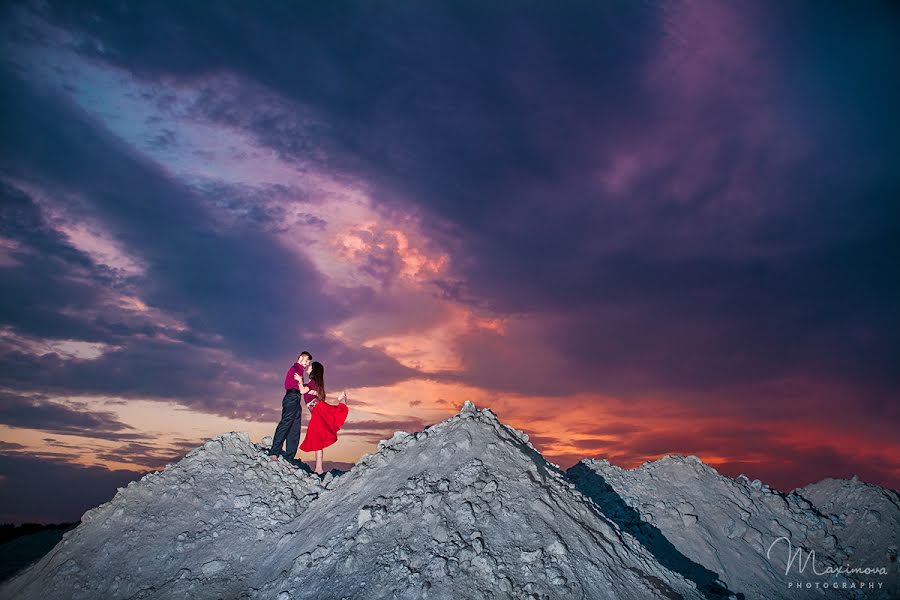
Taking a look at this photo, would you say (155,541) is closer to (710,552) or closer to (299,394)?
(299,394)

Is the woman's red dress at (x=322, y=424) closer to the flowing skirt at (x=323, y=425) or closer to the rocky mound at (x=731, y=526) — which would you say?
the flowing skirt at (x=323, y=425)

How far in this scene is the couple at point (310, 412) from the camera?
14547 millimetres

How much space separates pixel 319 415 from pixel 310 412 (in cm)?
28

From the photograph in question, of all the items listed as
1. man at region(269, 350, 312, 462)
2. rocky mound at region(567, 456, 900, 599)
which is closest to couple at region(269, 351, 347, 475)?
man at region(269, 350, 312, 462)

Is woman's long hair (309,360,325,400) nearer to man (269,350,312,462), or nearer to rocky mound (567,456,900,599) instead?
man (269,350,312,462)

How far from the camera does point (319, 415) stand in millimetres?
14930

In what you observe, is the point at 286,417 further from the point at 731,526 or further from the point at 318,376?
the point at 731,526

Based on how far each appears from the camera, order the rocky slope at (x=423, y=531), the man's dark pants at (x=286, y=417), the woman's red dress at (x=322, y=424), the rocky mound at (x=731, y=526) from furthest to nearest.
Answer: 1. the woman's red dress at (x=322, y=424)
2. the man's dark pants at (x=286, y=417)
3. the rocky mound at (x=731, y=526)
4. the rocky slope at (x=423, y=531)

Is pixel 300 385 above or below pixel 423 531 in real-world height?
above

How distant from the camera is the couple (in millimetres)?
14547

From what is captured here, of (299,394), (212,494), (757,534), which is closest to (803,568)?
(757,534)

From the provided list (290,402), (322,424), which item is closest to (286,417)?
(290,402)

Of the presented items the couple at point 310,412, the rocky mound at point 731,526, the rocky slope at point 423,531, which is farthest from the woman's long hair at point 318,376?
the rocky mound at point 731,526

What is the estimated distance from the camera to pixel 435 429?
1227 centimetres
